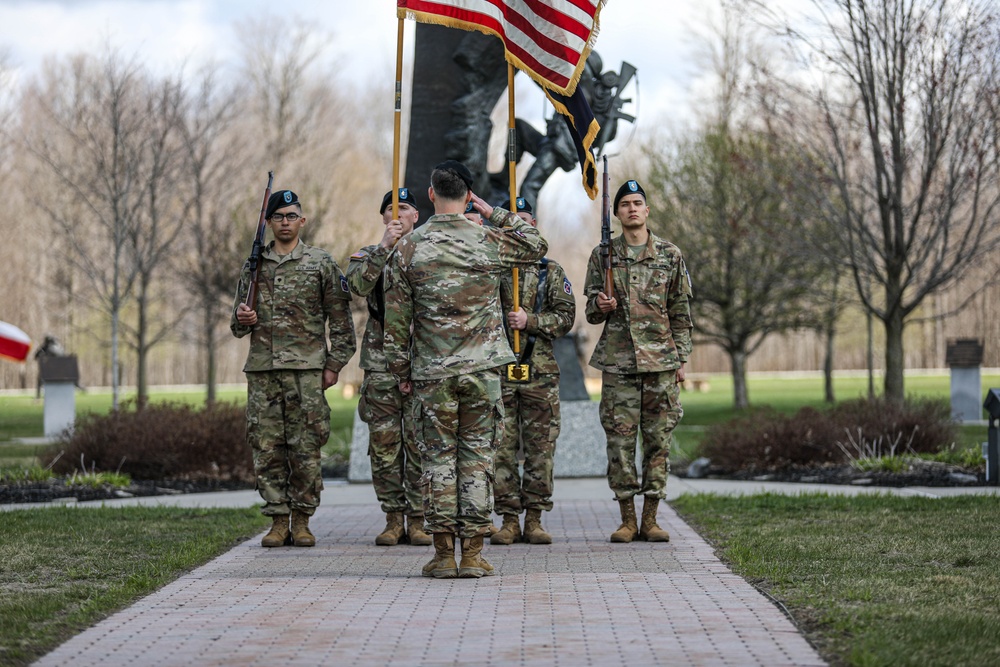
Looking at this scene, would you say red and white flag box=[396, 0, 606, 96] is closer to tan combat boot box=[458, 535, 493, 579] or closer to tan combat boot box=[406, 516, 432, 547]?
tan combat boot box=[406, 516, 432, 547]

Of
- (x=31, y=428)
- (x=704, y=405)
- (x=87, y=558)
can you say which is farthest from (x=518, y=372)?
(x=704, y=405)

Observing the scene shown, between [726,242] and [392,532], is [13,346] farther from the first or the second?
[726,242]

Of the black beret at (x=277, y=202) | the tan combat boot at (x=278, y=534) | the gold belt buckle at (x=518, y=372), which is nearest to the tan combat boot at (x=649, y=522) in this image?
the gold belt buckle at (x=518, y=372)

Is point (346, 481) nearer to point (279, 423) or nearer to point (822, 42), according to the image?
point (279, 423)

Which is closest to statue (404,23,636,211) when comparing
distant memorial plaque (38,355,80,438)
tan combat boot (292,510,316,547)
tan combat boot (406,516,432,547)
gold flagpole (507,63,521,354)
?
gold flagpole (507,63,521,354)

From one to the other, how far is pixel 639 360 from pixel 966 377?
716 inches

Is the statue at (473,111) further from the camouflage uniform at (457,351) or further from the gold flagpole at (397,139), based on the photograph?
the camouflage uniform at (457,351)

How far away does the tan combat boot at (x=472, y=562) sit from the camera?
7086 mm

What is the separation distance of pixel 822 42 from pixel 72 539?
11820 millimetres

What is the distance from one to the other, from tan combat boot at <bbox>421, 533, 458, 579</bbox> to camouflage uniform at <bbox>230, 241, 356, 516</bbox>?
1826 mm

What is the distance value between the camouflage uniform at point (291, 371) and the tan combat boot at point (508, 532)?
1.20 metres

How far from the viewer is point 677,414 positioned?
29.0ft

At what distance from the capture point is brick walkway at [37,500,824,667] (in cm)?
503

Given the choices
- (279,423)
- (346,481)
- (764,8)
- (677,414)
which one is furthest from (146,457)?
(764,8)
